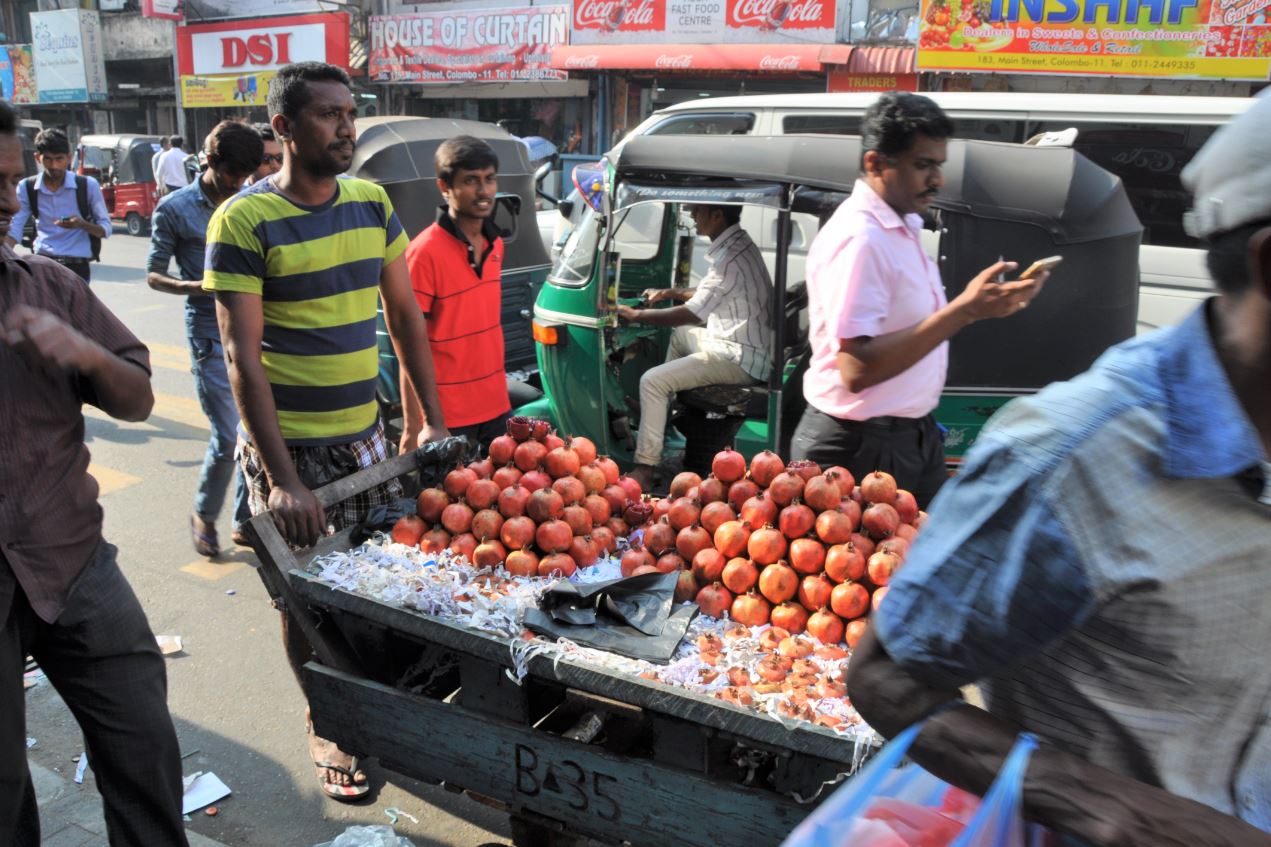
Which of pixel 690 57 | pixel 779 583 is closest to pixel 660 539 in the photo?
pixel 779 583

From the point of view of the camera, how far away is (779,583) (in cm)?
270

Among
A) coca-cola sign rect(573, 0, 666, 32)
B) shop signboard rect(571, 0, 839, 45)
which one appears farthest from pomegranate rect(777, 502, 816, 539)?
coca-cola sign rect(573, 0, 666, 32)

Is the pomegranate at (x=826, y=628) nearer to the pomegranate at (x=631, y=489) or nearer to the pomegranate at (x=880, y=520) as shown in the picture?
the pomegranate at (x=880, y=520)

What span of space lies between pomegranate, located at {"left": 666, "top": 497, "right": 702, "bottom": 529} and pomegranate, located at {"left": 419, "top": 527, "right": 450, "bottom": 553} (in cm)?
70

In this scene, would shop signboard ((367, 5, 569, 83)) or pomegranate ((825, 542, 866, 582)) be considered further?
shop signboard ((367, 5, 569, 83))

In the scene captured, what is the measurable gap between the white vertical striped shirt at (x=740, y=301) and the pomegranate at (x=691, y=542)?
224 cm

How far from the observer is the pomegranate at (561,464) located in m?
3.24

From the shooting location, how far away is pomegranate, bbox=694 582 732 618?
8.96ft

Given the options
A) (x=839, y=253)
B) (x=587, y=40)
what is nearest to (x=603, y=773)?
(x=839, y=253)

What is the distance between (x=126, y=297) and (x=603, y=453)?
31.7ft

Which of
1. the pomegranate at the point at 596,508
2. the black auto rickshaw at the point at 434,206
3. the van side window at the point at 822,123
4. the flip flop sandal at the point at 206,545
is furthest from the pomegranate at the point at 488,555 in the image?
the van side window at the point at 822,123

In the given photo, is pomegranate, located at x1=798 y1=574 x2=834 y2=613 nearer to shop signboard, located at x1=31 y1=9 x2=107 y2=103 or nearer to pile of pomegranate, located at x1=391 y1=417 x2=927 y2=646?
pile of pomegranate, located at x1=391 y1=417 x2=927 y2=646

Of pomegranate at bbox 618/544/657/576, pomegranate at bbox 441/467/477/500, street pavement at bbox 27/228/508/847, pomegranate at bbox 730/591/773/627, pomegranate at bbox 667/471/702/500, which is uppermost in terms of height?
pomegranate at bbox 441/467/477/500

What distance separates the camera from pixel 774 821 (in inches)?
84.6
